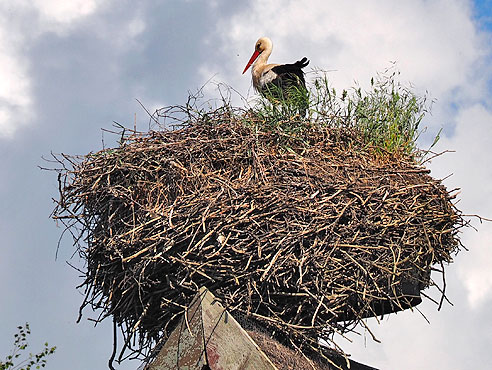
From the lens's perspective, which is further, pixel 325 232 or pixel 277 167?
pixel 277 167

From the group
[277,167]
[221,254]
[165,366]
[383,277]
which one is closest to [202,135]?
[277,167]

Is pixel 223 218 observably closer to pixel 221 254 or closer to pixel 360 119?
pixel 221 254

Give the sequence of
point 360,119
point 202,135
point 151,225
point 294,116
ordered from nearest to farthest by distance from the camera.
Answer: point 151,225, point 202,135, point 294,116, point 360,119

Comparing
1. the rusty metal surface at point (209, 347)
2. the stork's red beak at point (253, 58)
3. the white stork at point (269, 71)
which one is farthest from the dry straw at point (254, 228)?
the stork's red beak at point (253, 58)

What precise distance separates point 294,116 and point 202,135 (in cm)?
57

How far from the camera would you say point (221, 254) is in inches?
107

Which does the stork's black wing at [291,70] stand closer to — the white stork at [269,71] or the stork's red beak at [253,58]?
the white stork at [269,71]

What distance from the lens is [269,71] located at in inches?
258

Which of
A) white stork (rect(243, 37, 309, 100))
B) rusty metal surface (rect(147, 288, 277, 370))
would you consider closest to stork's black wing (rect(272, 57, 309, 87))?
white stork (rect(243, 37, 309, 100))

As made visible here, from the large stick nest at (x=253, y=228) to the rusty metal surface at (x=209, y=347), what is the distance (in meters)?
0.17

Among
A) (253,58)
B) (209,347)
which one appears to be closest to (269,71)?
(253,58)

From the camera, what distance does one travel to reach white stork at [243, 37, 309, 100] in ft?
19.9

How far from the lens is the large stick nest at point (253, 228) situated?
273 centimetres

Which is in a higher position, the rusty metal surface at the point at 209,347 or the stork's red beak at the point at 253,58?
the stork's red beak at the point at 253,58
